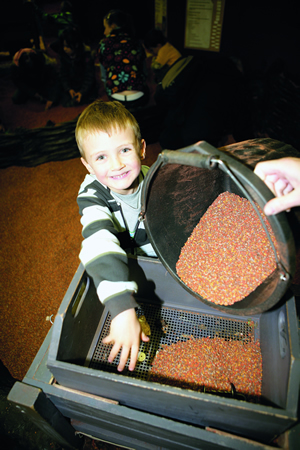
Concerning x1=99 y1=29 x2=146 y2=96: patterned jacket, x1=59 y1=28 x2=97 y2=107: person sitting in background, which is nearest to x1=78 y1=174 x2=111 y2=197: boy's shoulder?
x1=99 y1=29 x2=146 y2=96: patterned jacket

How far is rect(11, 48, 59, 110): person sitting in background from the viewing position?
3207 millimetres

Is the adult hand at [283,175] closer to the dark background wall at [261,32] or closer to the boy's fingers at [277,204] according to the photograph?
the boy's fingers at [277,204]

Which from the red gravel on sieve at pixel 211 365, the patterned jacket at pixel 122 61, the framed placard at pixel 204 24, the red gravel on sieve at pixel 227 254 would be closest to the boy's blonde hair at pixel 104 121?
the red gravel on sieve at pixel 227 254

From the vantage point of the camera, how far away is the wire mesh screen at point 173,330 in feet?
3.26

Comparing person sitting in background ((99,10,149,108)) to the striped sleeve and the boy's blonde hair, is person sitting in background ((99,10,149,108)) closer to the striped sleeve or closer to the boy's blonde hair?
the boy's blonde hair

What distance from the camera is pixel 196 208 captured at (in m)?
1.05

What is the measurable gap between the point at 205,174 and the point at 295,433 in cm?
86

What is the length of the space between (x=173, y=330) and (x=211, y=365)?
8.1 inches

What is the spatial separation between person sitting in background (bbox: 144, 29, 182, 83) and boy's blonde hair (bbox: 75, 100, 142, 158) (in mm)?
1984

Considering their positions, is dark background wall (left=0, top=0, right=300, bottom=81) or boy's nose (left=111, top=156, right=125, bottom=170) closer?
boy's nose (left=111, top=156, right=125, bottom=170)

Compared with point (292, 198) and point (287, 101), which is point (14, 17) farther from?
point (292, 198)

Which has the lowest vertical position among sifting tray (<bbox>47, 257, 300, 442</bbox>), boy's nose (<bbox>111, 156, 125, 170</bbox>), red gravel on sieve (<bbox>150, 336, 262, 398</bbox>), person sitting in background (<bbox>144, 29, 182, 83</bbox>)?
red gravel on sieve (<bbox>150, 336, 262, 398</bbox>)

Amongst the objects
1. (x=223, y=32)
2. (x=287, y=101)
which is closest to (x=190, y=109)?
(x=287, y=101)

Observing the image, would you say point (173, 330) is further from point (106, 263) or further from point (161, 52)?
point (161, 52)
